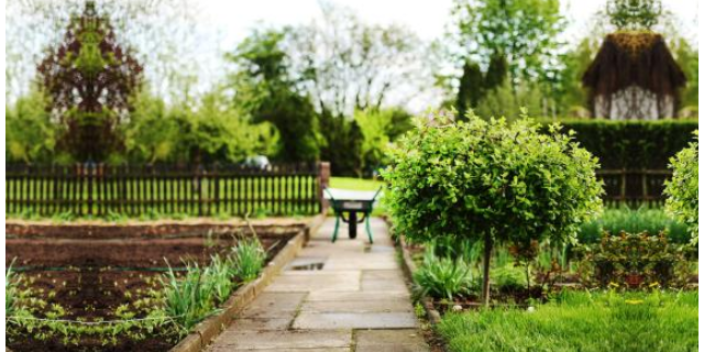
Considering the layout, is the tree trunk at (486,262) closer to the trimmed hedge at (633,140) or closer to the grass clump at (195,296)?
the grass clump at (195,296)

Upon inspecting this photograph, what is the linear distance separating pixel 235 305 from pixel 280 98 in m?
41.4

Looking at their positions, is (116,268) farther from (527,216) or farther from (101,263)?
(527,216)

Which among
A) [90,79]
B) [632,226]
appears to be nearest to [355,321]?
[632,226]

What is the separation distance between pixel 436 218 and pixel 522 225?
2.41 ft

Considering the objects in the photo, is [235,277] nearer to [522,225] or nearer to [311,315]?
[311,315]

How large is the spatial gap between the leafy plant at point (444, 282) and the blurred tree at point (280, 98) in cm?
3744

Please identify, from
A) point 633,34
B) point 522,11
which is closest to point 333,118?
point 522,11

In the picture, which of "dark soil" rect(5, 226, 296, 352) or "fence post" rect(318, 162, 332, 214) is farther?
"fence post" rect(318, 162, 332, 214)

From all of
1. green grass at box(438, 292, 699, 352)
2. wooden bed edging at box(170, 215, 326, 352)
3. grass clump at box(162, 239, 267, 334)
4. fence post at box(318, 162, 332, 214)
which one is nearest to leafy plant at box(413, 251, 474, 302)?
green grass at box(438, 292, 699, 352)

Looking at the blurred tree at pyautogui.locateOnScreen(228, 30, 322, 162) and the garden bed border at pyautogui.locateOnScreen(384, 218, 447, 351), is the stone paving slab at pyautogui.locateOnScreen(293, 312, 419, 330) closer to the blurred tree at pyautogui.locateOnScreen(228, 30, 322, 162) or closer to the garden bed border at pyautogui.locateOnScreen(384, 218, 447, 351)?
the garden bed border at pyautogui.locateOnScreen(384, 218, 447, 351)

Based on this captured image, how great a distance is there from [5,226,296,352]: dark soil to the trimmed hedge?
30.2 ft

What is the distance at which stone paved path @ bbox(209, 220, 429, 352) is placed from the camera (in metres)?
5.54

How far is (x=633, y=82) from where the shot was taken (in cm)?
2044

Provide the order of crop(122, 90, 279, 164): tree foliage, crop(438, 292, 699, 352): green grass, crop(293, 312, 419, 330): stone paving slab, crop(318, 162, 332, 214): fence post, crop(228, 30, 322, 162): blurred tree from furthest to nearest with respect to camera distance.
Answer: crop(228, 30, 322, 162): blurred tree → crop(122, 90, 279, 164): tree foliage → crop(318, 162, 332, 214): fence post → crop(293, 312, 419, 330): stone paving slab → crop(438, 292, 699, 352): green grass
